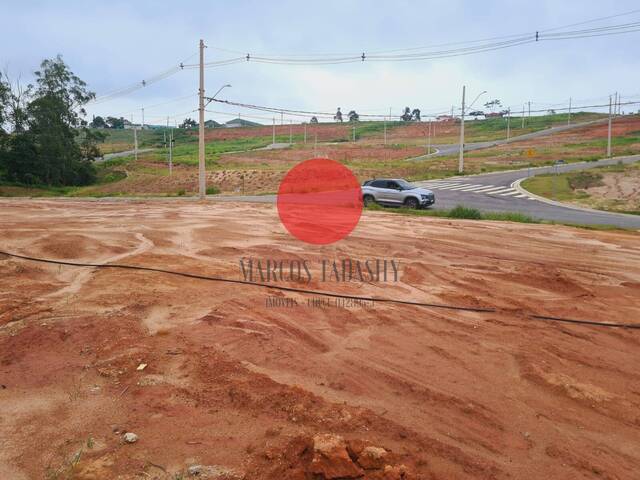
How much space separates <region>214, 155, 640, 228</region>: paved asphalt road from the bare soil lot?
13.2 metres

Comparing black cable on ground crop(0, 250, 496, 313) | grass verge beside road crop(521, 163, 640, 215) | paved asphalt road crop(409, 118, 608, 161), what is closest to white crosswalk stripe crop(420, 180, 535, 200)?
grass verge beside road crop(521, 163, 640, 215)

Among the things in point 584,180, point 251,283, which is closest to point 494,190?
point 584,180

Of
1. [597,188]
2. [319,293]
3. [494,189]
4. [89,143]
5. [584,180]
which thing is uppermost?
[89,143]

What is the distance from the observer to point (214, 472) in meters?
3.64

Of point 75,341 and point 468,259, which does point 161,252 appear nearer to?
point 75,341

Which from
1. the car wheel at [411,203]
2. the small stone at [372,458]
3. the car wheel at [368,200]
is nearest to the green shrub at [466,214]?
the car wheel at [411,203]

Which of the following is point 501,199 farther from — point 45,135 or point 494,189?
point 45,135

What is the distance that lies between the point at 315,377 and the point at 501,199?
2766 centimetres

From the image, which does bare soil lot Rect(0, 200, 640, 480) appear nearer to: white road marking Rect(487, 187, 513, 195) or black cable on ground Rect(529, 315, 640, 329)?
black cable on ground Rect(529, 315, 640, 329)

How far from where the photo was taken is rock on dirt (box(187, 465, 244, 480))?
357 centimetres

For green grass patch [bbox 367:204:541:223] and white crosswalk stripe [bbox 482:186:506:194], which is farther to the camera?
white crosswalk stripe [bbox 482:186:506:194]

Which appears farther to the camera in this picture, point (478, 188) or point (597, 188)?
point (478, 188)

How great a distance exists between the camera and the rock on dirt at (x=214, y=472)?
11.7ft

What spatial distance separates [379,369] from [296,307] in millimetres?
2477
